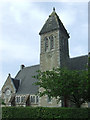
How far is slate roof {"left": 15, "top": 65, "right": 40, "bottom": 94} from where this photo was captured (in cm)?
3869

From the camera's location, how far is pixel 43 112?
20.3m

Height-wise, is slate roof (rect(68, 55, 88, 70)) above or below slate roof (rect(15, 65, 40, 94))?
above

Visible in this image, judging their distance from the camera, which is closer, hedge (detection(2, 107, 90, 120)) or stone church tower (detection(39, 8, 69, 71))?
hedge (detection(2, 107, 90, 120))

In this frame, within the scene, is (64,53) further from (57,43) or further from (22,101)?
(22,101)

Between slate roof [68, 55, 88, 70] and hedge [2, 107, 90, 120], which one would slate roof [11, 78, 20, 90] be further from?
hedge [2, 107, 90, 120]

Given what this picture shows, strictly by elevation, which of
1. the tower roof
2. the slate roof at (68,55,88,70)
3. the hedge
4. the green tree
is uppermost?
the tower roof

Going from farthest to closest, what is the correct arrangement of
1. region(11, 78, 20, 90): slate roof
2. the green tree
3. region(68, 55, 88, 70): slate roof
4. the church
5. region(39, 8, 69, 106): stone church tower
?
region(11, 78, 20, 90): slate roof
region(68, 55, 88, 70): slate roof
the church
region(39, 8, 69, 106): stone church tower
the green tree

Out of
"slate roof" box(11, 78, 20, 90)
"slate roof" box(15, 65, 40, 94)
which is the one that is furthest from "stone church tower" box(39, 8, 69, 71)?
"slate roof" box(11, 78, 20, 90)

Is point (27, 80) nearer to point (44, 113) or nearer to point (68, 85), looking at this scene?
point (44, 113)

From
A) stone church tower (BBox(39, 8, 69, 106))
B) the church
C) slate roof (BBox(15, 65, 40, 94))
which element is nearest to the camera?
stone church tower (BBox(39, 8, 69, 106))

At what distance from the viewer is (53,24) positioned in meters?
35.2

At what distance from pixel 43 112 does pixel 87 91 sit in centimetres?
600

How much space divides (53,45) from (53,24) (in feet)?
15.3

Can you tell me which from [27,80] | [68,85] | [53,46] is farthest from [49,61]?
[68,85]
